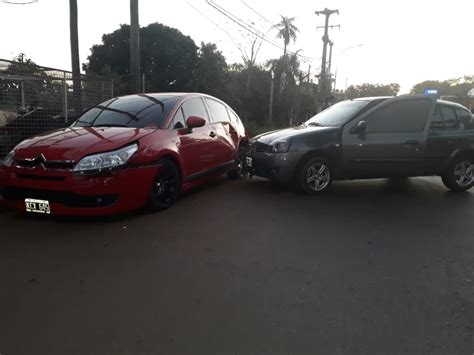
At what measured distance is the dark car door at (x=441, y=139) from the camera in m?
6.53

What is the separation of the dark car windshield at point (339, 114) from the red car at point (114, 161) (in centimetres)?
219

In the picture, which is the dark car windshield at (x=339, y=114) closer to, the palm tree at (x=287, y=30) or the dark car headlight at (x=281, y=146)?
the dark car headlight at (x=281, y=146)

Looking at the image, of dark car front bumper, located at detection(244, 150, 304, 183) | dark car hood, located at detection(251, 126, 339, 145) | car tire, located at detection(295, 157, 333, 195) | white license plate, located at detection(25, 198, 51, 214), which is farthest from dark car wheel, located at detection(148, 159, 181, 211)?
car tire, located at detection(295, 157, 333, 195)

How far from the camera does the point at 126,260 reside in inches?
139

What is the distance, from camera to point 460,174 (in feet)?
22.4

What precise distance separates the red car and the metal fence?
1.97 metres

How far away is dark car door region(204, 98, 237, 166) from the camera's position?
646 cm

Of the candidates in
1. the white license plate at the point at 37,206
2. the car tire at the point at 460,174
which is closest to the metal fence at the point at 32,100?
the white license plate at the point at 37,206

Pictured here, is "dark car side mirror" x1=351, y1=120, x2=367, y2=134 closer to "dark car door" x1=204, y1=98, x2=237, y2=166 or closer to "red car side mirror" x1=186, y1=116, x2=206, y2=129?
"dark car door" x1=204, y1=98, x2=237, y2=166

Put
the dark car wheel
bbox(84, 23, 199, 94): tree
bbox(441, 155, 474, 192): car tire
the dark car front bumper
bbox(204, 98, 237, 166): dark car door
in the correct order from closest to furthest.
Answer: the dark car wheel < the dark car front bumper < bbox(204, 98, 237, 166): dark car door < bbox(441, 155, 474, 192): car tire < bbox(84, 23, 199, 94): tree

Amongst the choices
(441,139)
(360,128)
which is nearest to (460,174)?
(441,139)

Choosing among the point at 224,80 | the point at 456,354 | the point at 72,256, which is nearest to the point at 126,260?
the point at 72,256

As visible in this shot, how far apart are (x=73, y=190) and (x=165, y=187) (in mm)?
1258

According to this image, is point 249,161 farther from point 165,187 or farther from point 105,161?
→ point 105,161
